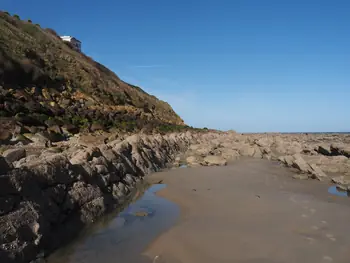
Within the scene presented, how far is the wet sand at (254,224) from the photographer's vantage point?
5.94 m

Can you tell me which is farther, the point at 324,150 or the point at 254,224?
the point at 324,150

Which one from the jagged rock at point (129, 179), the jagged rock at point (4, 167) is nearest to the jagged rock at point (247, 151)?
the jagged rock at point (129, 179)

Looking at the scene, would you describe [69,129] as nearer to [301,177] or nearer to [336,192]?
[301,177]

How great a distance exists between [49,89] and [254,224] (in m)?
26.1

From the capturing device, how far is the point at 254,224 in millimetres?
Result: 7695

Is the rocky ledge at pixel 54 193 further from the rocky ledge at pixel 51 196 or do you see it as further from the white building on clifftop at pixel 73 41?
the white building on clifftop at pixel 73 41

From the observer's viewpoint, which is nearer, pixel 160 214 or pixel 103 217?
pixel 103 217

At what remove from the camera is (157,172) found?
1568cm

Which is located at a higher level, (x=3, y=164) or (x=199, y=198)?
(x=3, y=164)

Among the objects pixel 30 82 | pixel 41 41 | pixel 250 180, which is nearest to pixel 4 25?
pixel 41 41

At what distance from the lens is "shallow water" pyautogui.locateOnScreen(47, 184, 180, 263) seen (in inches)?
231

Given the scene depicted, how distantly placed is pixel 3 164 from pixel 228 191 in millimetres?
7976

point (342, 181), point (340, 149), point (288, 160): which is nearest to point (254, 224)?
point (342, 181)

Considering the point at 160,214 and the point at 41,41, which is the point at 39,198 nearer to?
the point at 160,214
